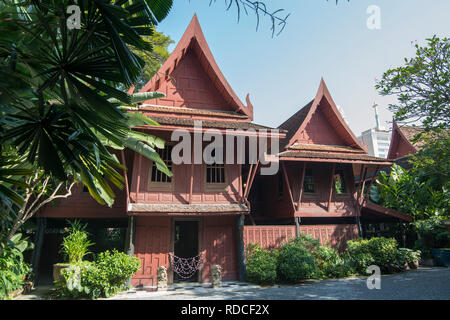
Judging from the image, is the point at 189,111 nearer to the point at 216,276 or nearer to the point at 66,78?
the point at 216,276

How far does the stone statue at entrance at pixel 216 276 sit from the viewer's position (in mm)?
9586

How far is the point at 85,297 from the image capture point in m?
8.18

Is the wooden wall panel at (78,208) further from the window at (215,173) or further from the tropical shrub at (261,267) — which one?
the tropical shrub at (261,267)

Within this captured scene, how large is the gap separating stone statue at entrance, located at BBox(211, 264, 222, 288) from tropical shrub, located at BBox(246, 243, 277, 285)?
1152mm

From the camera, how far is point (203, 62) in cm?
1238

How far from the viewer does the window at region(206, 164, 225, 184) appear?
11261 millimetres

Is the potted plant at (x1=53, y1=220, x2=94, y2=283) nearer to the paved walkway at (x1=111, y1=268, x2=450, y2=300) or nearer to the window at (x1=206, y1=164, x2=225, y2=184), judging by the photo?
the paved walkway at (x1=111, y1=268, x2=450, y2=300)

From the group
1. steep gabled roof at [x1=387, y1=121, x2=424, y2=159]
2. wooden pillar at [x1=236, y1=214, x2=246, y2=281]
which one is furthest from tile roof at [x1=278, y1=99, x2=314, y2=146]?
steep gabled roof at [x1=387, y1=121, x2=424, y2=159]

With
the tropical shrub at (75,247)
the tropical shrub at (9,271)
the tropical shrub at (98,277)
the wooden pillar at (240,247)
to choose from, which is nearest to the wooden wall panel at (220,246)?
the wooden pillar at (240,247)

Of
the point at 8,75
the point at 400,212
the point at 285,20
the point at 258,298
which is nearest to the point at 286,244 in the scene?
the point at 258,298

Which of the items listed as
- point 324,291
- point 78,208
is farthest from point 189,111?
point 324,291

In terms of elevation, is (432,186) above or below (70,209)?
above
